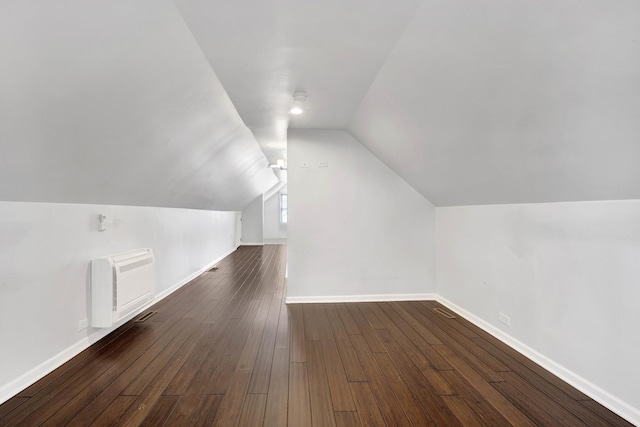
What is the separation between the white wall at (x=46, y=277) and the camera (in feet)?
6.44

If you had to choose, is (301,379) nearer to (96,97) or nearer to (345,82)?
(96,97)

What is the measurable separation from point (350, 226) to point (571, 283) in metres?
2.33

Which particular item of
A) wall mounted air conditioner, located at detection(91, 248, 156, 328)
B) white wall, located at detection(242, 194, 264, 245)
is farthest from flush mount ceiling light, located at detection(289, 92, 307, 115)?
white wall, located at detection(242, 194, 264, 245)

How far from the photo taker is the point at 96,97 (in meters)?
1.78

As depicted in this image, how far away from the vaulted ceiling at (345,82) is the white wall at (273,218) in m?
10.0

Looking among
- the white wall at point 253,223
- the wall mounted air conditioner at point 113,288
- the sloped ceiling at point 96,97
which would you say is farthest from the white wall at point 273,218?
the wall mounted air conditioner at point 113,288

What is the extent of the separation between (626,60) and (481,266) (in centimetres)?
232

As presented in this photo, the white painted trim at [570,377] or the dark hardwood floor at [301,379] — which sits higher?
the white painted trim at [570,377]

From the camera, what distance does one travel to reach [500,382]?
2.14 meters

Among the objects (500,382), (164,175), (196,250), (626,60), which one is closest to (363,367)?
(500,382)

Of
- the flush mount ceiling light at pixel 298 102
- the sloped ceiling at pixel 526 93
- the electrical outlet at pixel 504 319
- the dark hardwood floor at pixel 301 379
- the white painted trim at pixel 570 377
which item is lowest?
the dark hardwood floor at pixel 301 379

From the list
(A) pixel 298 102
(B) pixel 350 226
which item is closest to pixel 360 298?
(B) pixel 350 226

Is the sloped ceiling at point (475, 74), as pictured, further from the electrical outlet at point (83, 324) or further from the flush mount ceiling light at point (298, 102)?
the electrical outlet at point (83, 324)

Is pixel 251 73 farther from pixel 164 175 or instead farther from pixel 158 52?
pixel 164 175
